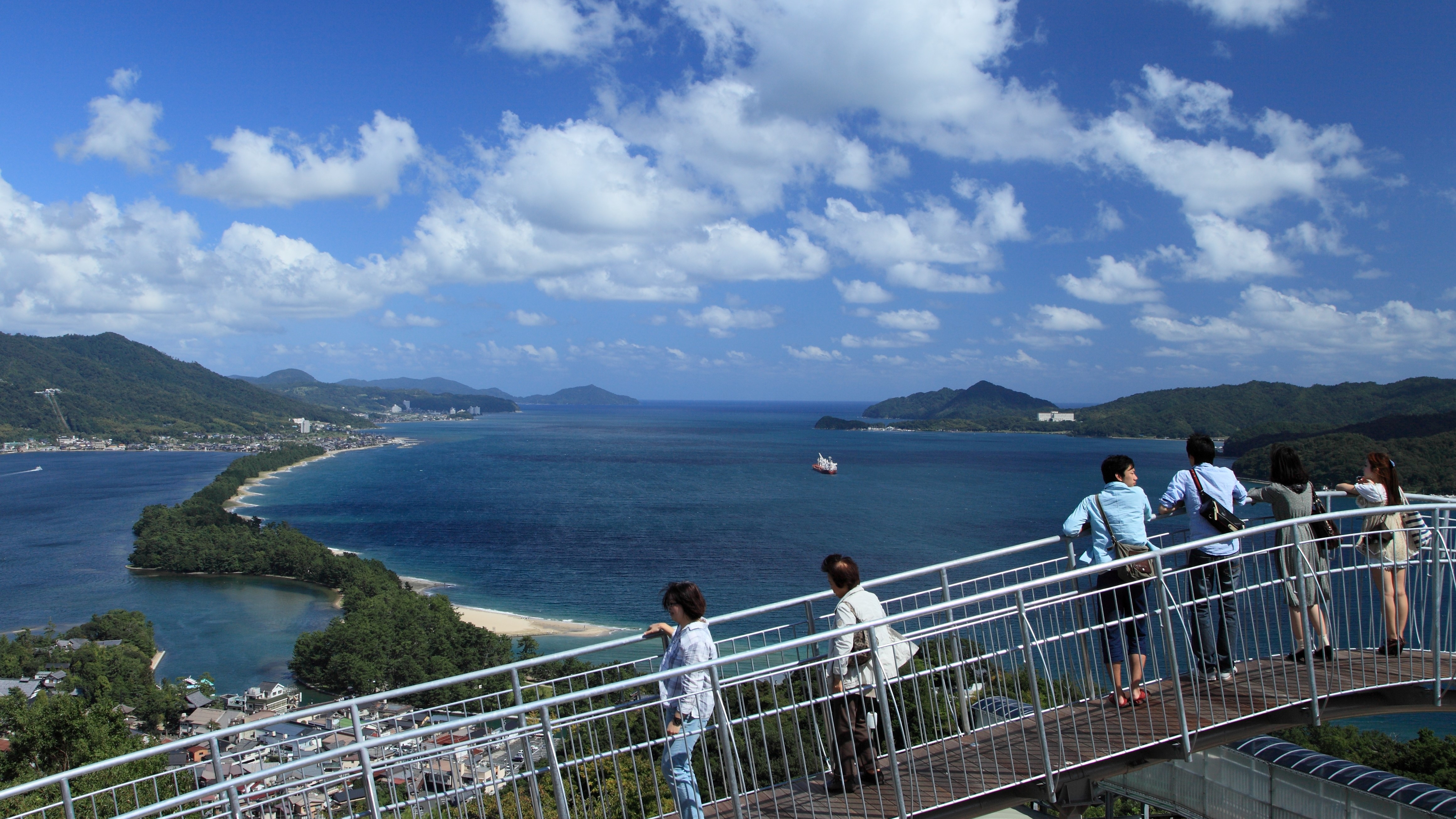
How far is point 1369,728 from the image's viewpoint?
30.0 meters

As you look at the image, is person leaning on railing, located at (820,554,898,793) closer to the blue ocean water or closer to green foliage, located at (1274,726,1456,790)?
green foliage, located at (1274,726,1456,790)

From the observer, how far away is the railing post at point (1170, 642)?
4.73 m

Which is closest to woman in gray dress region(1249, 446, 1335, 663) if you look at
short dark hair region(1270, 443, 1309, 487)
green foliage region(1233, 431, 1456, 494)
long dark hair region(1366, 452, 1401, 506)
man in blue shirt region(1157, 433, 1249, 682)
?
short dark hair region(1270, 443, 1309, 487)

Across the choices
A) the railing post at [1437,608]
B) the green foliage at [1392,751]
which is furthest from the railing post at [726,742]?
the green foliage at [1392,751]

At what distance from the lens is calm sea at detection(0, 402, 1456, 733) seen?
47719mm

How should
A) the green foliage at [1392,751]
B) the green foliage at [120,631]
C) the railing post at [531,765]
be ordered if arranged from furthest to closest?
the green foliage at [120,631] < the green foliage at [1392,751] < the railing post at [531,765]

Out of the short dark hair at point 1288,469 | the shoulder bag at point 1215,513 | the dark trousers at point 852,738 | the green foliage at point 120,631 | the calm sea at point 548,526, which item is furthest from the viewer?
the calm sea at point 548,526

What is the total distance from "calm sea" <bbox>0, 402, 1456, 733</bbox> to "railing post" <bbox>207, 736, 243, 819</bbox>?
35.0 m

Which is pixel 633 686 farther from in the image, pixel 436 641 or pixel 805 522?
pixel 805 522

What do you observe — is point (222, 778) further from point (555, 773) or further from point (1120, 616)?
point (1120, 616)

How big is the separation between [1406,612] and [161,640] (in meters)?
53.2

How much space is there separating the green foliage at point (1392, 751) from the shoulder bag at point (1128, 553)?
16.1 m

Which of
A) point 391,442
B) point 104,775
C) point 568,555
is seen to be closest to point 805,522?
point 568,555

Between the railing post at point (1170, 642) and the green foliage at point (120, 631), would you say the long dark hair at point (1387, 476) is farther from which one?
the green foliage at point (120, 631)
